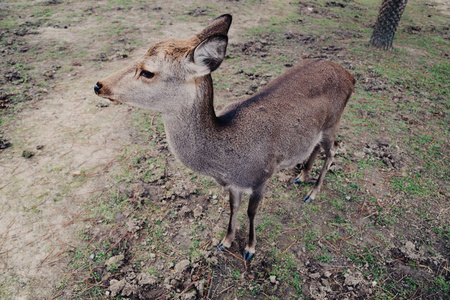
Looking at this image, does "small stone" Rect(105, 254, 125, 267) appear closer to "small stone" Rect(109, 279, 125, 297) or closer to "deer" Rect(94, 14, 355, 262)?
"small stone" Rect(109, 279, 125, 297)

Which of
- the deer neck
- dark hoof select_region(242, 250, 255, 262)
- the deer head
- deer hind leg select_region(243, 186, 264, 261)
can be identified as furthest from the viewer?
dark hoof select_region(242, 250, 255, 262)

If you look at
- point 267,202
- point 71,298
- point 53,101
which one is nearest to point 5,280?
point 71,298

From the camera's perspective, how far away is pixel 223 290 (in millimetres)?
2510

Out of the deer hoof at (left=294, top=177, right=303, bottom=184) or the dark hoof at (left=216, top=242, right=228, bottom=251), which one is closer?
the dark hoof at (left=216, top=242, right=228, bottom=251)

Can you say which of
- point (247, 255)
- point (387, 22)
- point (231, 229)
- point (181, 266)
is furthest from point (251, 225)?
point (387, 22)

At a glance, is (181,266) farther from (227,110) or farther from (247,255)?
(227,110)

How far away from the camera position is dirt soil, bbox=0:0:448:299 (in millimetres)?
2529

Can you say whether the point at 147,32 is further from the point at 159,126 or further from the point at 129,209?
the point at 129,209

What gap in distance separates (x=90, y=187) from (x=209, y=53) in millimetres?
2425

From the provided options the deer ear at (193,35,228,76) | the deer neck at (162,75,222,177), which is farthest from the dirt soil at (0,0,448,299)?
the deer ear at (193,35,228,76)

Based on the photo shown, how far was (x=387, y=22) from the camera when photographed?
652 centimetres

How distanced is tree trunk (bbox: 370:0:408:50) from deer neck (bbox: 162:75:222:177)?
20.9ft

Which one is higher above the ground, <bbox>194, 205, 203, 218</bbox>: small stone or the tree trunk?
the tree trunk

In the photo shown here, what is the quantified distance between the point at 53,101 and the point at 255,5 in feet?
24.3
